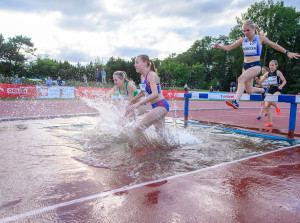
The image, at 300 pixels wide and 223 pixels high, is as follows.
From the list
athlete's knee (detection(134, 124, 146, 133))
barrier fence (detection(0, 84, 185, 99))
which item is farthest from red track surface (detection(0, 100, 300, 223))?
barrier fence (detection(0, 84, 185, 99))

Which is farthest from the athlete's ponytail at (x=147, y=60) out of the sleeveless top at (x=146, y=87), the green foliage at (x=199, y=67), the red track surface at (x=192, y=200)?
the green foliage at (x=199, y=67)

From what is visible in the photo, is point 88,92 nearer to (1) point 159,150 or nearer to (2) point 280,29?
(1) point 159,150

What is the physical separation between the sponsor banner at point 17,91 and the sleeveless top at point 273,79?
58.2 ft

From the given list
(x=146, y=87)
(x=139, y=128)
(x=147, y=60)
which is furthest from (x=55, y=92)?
(x=139, y=128)

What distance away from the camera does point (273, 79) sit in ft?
27.0

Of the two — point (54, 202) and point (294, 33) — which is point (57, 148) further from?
point (294, 33)

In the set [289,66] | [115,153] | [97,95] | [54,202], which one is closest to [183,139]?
[115,153]

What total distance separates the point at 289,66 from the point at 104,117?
52.9 meters

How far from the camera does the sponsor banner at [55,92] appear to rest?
19517 mm

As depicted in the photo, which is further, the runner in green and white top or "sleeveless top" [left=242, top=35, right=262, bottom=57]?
the runner in green and white top

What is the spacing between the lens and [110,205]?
2.16m

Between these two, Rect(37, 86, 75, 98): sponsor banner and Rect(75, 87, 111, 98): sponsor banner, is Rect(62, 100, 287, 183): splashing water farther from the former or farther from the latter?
Rect(75, 87, 111, 98): sponsor banner

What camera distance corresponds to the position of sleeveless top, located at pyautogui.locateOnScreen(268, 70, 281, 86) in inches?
321

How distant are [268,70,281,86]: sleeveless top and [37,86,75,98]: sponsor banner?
1712 centimetres
